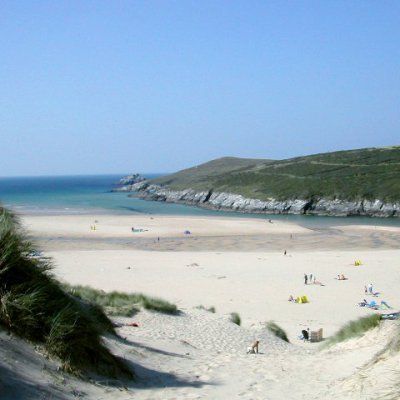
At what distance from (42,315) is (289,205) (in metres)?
69.7

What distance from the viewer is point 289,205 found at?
74250 millimetres

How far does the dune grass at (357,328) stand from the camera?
381 inches

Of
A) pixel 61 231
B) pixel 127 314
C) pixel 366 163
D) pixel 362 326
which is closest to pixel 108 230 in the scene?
pixel 61 231

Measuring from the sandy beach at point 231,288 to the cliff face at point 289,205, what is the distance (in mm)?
15954

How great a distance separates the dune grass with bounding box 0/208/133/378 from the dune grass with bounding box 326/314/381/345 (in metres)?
5.12

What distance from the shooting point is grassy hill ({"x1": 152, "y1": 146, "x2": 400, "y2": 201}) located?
74.4m

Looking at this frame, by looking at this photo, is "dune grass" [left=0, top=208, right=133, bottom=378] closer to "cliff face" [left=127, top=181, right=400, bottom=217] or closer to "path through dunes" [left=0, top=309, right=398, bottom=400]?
"path through dunes" [left=0, top=309, right=398, bottom=400]

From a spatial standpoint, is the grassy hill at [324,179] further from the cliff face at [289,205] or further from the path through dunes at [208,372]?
the path through dunes at [208,372]

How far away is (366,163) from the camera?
9244cm

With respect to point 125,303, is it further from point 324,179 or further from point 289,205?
point 324,179

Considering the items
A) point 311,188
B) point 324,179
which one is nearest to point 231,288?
point 311,188

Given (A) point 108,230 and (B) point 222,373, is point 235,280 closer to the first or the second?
(B) point 222,373

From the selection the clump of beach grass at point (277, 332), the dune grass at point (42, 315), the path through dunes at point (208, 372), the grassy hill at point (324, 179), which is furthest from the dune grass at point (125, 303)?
the grassy hill at point (324, 179)

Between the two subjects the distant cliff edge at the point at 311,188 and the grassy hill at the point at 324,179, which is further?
the grassy hill at the point at 324,179
